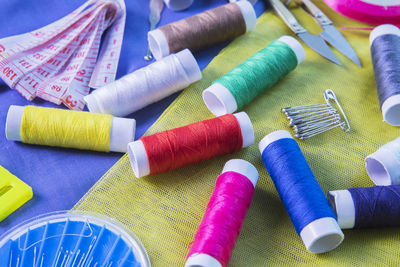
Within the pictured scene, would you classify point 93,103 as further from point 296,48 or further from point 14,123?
point 296,48

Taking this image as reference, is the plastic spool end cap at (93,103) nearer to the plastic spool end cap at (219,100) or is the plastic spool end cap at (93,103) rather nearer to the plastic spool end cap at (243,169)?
the plastic spool end cap at (219,100)

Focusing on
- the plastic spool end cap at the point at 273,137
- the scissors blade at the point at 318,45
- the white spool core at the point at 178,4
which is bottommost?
the plastic spool end cap at the point at 273,137

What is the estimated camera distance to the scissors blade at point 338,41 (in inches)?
78.7

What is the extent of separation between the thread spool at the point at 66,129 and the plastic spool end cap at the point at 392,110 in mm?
969

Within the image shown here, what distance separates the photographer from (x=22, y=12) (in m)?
1.97

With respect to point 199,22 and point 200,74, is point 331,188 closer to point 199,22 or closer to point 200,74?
point 200,74

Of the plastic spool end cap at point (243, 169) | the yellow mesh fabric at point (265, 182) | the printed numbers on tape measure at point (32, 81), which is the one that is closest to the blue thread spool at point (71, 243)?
the yellow mesh fabric at point (265, 182)

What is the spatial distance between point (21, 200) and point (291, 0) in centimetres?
157

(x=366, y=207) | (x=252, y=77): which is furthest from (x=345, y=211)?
(x=252, y=77)

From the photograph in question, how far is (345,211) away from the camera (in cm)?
138

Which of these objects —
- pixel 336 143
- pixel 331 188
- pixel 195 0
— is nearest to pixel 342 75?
pixel 336 143

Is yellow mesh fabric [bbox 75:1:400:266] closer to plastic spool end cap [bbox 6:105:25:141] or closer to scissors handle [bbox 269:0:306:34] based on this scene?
scissors handle [bbox 269:0:306:34]

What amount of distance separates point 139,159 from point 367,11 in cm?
138

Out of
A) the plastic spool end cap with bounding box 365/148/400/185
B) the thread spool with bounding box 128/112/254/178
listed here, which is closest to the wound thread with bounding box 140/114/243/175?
the thread spool with bounding box 128/112/254/178
